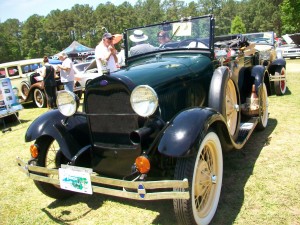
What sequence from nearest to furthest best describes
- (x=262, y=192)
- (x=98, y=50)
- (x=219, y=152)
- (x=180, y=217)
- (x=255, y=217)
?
(x=180, y=217), (x=255, y=217), (x=219, y=152), (x=262, y=192), (x=98, y=50)

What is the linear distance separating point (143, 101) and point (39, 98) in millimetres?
8947

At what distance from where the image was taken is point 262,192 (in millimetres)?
3064

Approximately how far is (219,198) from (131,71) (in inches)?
61.7

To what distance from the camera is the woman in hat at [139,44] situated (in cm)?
416

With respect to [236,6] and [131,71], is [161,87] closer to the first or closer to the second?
[131,71]

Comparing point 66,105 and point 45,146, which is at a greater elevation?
point 66,105

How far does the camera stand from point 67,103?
10.1 ft

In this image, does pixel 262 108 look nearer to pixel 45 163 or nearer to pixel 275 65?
pixel 275 65

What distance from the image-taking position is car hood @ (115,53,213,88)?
9.60ft

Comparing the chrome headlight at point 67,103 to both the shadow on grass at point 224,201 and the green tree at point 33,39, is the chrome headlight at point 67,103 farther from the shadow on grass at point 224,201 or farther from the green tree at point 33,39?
the green tree at point 33,39

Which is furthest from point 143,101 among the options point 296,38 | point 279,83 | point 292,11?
point 292,11

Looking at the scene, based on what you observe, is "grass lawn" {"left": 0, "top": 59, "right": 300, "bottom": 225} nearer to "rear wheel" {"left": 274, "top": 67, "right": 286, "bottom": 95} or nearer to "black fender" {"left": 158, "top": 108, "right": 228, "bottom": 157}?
"black fender" {"left": 158, "top": 108, "right": 228, "bottom": 157}

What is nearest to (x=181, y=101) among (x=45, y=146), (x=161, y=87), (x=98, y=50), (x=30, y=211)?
(x=161, y=87)

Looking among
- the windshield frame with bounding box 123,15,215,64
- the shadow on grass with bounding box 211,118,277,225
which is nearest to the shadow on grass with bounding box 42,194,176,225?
the shadow on grass with bounding box 211,118,277,225
